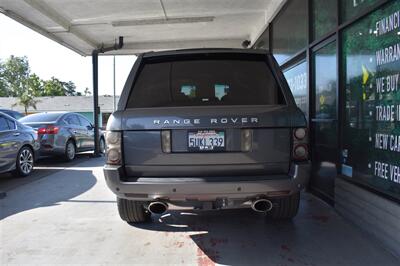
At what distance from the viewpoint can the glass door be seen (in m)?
5.66

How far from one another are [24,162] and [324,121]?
630 centimetres

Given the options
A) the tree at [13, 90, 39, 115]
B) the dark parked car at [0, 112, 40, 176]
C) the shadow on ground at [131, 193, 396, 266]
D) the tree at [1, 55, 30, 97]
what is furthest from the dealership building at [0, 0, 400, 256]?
the tree at [1, 55, 30, 97]

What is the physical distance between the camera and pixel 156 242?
4246mm

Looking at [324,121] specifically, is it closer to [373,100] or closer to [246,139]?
[373,100]

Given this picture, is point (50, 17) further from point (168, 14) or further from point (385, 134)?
point (385, 134)

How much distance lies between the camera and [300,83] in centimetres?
743

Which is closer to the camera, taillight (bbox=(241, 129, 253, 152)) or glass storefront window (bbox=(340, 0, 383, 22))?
taillight (bbox=(241, 129, 253, 152))

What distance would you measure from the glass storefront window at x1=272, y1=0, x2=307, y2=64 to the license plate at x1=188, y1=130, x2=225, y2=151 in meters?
3.91

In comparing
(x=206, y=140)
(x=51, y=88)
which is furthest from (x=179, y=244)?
(x=51, y=88)

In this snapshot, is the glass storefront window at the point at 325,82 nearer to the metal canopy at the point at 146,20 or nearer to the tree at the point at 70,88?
the metal canopy at the point at 146,20

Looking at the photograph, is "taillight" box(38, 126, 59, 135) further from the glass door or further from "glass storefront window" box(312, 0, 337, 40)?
"glass storefront window" box(312, 0, 337, 40)

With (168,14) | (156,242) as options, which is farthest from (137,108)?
(168,14)

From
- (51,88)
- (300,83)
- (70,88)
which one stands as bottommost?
(300,83)

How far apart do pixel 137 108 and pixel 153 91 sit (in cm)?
31
